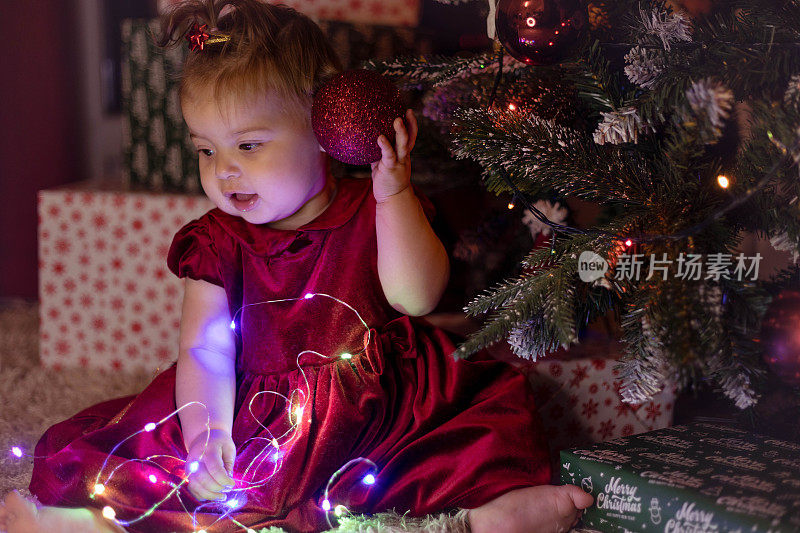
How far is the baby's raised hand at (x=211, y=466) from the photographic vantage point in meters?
0.83

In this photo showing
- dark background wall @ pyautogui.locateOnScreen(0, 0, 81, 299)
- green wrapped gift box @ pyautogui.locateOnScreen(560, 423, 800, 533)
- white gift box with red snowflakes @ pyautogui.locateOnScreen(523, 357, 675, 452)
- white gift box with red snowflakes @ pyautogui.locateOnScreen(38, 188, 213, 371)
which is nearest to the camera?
green wrapped gift box @ pyautogui.locateOnScreen(560, 423, 800, 533)

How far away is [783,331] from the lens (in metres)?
0.84

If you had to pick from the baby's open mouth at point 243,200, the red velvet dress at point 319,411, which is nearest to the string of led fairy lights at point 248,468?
the red velvet dress at point 319,411

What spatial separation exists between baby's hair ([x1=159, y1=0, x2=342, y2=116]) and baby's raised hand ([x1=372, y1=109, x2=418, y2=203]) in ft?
0.44

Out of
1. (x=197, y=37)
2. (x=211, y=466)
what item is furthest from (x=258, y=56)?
(x=211, y=466)

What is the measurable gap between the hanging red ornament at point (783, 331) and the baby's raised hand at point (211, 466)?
609 millimetres

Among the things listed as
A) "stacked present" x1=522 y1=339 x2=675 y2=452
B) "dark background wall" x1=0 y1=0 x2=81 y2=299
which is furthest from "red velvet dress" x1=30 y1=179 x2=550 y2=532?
"dark background wall" x1=0 y1=0 x2=81 y2=299

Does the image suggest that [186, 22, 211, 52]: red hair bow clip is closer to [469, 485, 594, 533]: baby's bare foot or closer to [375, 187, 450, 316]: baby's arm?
[375, 187, 450, 316]: baby's arm

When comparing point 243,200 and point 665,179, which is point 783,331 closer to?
point 665,179

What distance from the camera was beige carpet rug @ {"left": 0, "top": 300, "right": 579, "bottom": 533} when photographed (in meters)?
0.81

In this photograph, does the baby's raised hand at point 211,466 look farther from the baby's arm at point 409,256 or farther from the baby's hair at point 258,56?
the baby's hair at point 258,56

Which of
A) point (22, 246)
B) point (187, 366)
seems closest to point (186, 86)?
point (187, 366)

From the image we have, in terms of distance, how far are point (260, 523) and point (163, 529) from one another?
0.10 metres

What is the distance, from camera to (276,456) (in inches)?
33.8
